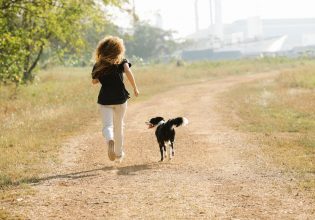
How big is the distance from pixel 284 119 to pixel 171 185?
874 centimetres

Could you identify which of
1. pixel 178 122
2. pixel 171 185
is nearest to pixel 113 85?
pixel 178 122

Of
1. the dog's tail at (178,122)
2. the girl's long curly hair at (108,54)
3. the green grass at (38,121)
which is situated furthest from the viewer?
the green grass at (38,121)

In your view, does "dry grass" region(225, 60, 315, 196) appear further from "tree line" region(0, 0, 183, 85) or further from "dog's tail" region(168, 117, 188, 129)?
"tree line" region(0, 0, 183, 85)

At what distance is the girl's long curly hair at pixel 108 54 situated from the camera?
8.63m

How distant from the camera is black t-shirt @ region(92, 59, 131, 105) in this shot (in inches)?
346

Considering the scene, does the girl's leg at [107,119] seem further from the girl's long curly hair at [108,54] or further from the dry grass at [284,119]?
the dry grass at [284,119]

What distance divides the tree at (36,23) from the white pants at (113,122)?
26.1ft

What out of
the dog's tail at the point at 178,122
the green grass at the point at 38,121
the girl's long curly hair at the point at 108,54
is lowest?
the green grass at the point at 38,121

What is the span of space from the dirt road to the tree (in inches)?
279

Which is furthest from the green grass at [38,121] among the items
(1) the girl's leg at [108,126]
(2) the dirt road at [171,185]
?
(1) the girl's leg at [108,126]

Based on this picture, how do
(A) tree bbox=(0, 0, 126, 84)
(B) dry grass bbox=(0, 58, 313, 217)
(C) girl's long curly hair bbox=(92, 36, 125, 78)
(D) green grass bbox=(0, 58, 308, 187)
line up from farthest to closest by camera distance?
(A) tree bbox=(0, 0, 126, 84), (D) green grass bbox=(0, 58, 308, 187), (B) dry grass bbox=(0, 58, 313, 217), (C) girl's long curly hair bbox=(92, 36, 125, 78)

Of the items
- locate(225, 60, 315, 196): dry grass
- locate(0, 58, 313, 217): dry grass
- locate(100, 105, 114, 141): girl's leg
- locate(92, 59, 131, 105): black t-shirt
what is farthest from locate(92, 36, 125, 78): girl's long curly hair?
locate(225, 60, 315, 196): dry grass

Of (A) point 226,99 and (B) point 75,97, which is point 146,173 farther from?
(B) point 75,97

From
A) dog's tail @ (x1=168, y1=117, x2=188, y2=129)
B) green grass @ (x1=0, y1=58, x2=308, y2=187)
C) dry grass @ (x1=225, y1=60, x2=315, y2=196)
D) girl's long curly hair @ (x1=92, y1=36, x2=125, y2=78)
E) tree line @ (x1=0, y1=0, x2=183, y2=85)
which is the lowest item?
dry grass @ (x1=225, y1=60, x2=315, y2=196)
